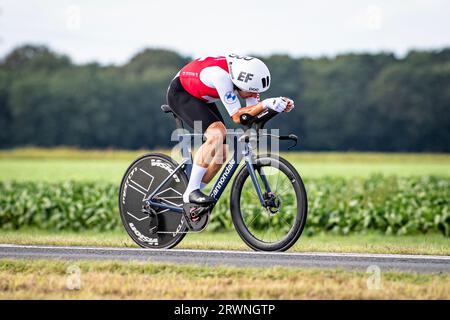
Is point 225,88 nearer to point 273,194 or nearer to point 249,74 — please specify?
point 249,74

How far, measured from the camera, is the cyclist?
8039 millimetres

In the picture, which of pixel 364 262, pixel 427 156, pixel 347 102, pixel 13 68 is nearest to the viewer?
pixel 364 262

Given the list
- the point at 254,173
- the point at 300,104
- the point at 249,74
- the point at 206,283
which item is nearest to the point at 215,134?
the point at 254,173

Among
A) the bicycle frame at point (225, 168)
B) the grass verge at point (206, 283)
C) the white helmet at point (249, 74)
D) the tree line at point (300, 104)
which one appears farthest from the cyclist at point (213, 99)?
the tree line at point (300, 104)

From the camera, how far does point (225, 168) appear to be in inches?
A: 334

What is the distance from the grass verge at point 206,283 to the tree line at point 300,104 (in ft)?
182

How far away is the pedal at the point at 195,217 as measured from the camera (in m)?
8.48

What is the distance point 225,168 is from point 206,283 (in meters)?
1.78

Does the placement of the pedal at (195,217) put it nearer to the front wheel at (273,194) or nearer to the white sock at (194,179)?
the white sock at (194,179)

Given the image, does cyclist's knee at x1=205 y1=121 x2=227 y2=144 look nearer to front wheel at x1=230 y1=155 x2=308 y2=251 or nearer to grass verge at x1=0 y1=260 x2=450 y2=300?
front wheel at x1=230 y1=155 x2=308 y2=251

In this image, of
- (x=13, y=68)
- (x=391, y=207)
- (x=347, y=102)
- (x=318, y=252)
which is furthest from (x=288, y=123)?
(x=318, y=252)
